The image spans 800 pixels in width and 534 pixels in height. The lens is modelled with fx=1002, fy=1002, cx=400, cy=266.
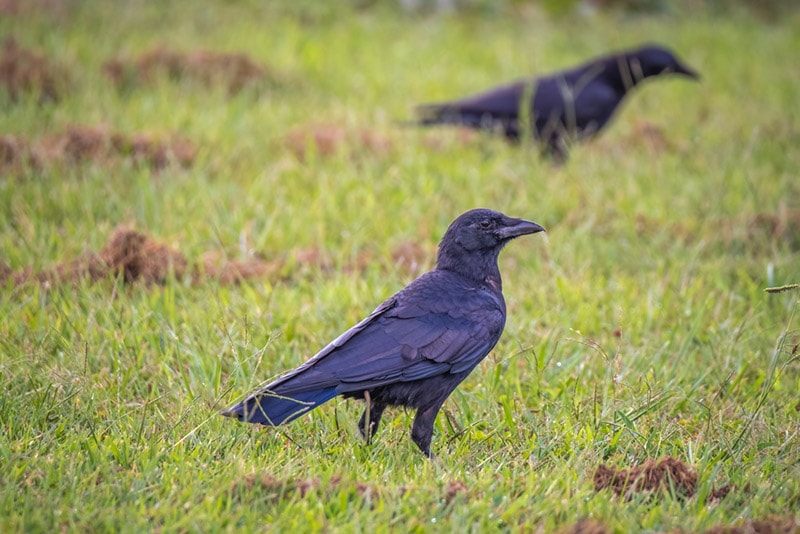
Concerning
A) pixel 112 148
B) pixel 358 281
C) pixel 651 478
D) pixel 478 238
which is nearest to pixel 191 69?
pixel 112 148

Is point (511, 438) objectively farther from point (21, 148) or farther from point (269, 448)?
point (21, 148)

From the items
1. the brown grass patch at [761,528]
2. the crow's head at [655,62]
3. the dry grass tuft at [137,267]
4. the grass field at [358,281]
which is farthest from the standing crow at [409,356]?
the crow's head at [655,62]

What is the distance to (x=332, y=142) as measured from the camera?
7.50 metres

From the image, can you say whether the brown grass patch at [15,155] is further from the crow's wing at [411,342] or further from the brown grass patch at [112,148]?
the crow's wing at [411,342]

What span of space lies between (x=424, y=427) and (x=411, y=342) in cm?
33

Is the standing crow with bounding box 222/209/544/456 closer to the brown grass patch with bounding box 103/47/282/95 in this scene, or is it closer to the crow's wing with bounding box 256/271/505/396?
the crow's wing with bounding box 256/271/505/396

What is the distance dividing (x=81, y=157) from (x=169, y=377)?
10.7ft

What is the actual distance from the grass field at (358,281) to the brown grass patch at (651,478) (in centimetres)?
4

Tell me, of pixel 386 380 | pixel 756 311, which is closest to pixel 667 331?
pixel 756 311

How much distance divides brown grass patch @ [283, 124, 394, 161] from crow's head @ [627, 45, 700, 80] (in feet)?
7.30

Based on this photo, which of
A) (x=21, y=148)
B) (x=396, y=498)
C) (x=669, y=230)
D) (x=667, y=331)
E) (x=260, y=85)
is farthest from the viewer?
(x=260, y=85)

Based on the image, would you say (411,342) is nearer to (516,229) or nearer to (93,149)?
(516,229)

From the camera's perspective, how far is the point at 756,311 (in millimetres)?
5164

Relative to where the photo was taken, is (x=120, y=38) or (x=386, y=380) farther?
(x=120, y=38)
